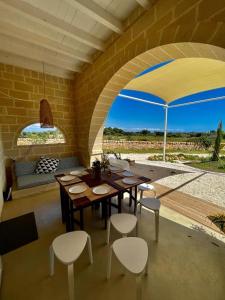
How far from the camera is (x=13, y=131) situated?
2975mm

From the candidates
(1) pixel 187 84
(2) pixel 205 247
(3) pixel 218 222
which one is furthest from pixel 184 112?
(2) pixel 205 247

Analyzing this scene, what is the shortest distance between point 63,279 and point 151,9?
3.02 m

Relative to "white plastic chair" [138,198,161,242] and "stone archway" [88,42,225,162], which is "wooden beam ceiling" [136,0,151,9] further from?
"white plastic chair" [138,198,161,242]

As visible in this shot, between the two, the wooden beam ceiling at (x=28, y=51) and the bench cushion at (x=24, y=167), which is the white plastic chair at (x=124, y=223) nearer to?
the bench cushion at (x=24, y=167)

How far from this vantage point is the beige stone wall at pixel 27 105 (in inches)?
111

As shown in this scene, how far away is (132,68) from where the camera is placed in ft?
6.95

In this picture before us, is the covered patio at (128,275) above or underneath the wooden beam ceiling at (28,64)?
underneath

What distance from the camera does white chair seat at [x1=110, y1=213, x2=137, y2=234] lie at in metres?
1.26

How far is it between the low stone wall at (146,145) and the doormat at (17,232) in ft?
17.3

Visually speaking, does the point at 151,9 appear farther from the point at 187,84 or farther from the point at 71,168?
the point at 71,168

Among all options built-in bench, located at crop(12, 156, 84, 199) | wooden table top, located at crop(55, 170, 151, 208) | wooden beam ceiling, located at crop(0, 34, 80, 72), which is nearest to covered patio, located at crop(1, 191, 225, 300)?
wooden table top, located at crop(55, 170, 151, 208)

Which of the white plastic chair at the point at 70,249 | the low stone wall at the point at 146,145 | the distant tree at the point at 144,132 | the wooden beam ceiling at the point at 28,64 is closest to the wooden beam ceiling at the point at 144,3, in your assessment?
the wooden beam ceiling at the point at 28,64

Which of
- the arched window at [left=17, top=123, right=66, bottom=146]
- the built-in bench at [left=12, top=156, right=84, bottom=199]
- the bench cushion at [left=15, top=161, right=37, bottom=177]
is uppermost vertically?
the arched window at [left=17, top=123, right=66, bottom=146]

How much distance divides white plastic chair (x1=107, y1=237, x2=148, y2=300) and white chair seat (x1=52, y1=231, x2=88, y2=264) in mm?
276
